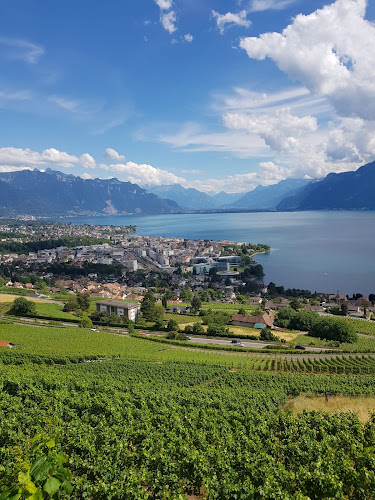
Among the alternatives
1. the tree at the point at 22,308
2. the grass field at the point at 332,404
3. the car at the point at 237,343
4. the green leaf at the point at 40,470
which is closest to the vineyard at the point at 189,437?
the green leaf at the point at 40,470

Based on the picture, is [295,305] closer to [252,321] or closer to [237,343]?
[252,321]

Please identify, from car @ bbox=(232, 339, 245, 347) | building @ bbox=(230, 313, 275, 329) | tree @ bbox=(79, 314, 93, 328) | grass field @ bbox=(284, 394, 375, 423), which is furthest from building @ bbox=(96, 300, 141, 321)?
grass field @ bbox=(284, 394, 375, 423)

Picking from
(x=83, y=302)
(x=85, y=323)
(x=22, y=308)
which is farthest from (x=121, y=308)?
(x=22, y=308)

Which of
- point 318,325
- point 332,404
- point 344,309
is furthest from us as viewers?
point 344,309

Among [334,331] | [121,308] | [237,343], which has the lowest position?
[334,331]

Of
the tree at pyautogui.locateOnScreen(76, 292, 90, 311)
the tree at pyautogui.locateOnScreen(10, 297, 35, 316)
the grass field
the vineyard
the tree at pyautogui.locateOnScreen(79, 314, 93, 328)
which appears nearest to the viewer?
the vineyard

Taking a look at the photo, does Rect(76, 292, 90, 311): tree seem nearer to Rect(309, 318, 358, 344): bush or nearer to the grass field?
Rect(309, 318, 358, 344): bush
